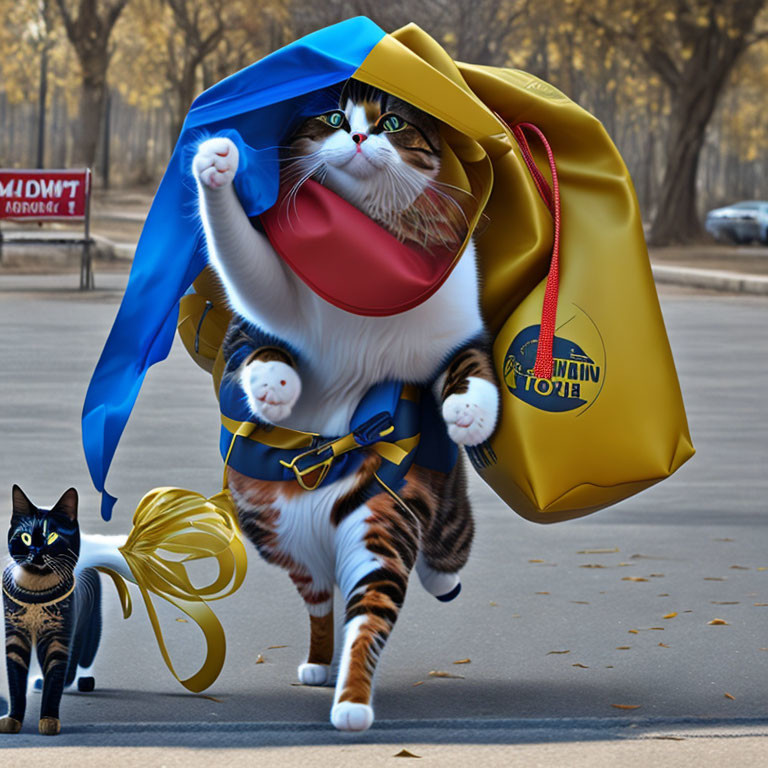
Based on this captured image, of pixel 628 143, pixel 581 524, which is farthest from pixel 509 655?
pixel 628 143

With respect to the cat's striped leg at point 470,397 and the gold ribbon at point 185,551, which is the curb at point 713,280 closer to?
the cat's striped leg at point 470,397

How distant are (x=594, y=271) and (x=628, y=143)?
70.1 m

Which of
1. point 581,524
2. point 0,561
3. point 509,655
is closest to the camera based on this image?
point 509,655

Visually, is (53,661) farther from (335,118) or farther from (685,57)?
(685,57)

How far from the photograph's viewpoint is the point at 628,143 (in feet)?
237

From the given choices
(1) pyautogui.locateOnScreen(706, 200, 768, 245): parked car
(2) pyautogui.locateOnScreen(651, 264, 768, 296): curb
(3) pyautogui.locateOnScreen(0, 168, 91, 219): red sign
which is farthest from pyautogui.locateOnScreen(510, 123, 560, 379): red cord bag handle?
(1) pyautogui.locateOnScreen(706, 200, 768, 245): parked car

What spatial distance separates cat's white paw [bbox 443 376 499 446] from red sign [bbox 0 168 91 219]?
14.7 metres

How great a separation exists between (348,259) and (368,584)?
0.83 meters

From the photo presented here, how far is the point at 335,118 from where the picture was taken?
381 centimetres

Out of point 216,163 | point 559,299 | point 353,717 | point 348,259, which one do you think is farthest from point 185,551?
point 559,299

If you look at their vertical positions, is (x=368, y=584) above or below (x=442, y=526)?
below

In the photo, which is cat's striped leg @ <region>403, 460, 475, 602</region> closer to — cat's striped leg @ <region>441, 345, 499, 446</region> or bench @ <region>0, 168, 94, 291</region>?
cat's striped leg @ <region>441, 345, 499, 446</region>

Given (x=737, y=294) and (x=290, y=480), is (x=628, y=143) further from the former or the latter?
(x=290, y=480)

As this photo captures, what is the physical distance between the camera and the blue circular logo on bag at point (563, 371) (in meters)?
3.96
